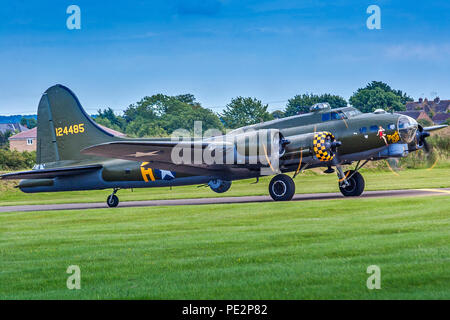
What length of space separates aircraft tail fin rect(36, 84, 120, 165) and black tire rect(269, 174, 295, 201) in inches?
429

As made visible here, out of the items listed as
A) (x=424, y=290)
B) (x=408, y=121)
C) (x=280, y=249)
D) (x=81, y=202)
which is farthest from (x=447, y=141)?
(x=424, y=290)

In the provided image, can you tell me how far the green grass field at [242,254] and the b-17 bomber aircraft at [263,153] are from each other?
476cm

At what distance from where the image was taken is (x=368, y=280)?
10359mm

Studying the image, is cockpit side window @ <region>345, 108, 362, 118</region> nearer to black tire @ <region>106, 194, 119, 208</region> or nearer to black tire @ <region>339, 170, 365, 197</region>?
black tire @ <region>339, 170, 365, 197</region>

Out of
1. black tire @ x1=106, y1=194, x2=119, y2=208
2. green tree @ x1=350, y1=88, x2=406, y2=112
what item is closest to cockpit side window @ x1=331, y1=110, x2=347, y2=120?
black tire @ x1=106, y1=194, x2=119, y2=208

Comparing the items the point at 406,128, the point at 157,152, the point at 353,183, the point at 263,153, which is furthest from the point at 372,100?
the point at 157,152

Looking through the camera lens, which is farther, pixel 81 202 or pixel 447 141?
pixel 447 141

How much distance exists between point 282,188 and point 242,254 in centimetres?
1485

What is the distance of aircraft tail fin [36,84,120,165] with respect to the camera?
3466cm

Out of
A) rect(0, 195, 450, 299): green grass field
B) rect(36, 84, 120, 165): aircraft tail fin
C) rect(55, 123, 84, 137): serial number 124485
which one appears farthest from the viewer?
rect(55, 123, 84, 137): serial number 124485

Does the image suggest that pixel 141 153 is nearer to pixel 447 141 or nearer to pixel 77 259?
pixel 77 259

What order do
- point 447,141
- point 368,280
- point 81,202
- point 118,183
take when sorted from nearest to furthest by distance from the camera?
point 368,280, point 118,183, point 81,202, point 447,141
